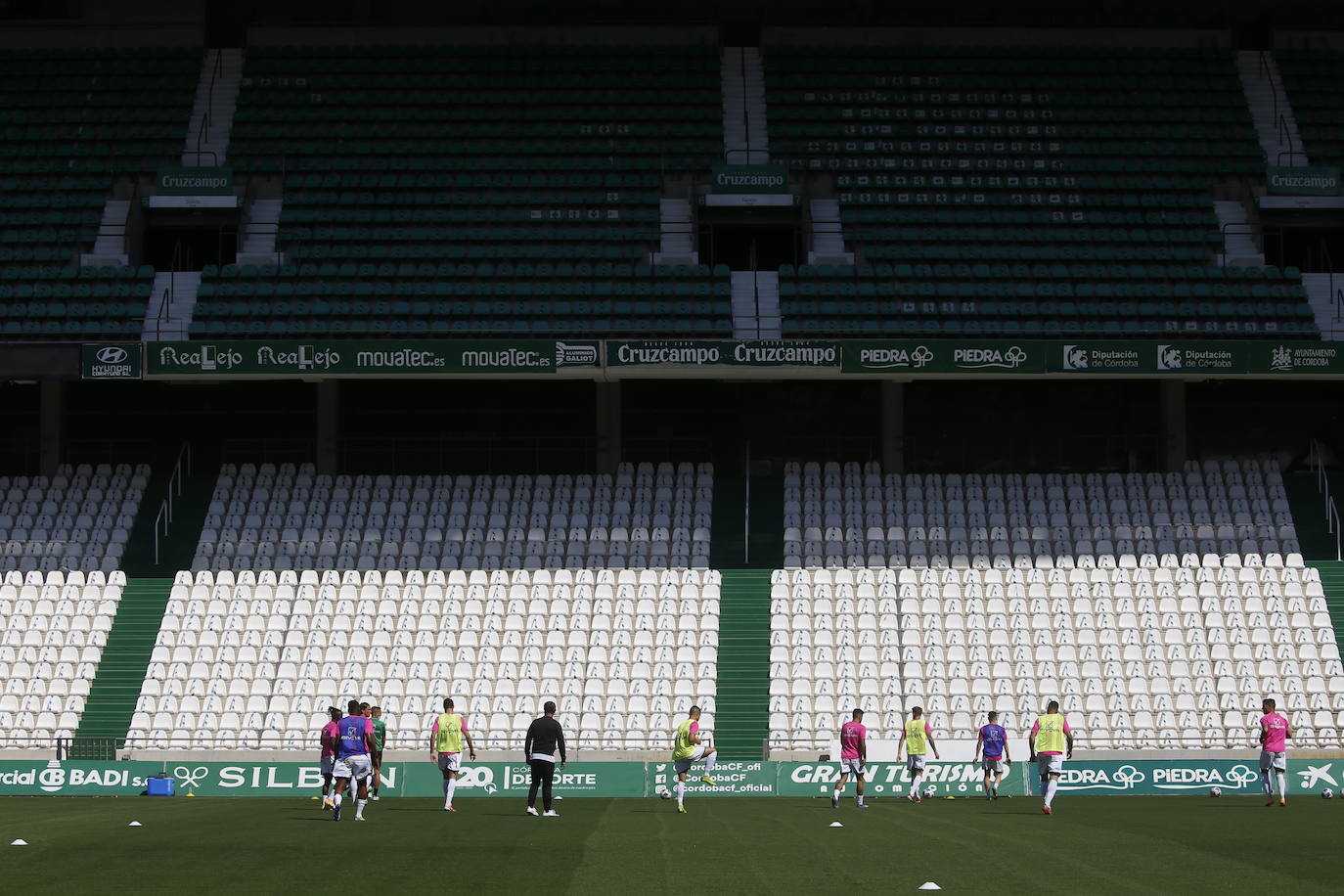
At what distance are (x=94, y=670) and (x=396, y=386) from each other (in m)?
10.1

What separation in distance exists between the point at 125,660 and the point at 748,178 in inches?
702

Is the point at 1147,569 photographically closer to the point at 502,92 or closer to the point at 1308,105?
the point at 1308,105

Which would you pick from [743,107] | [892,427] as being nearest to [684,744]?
[892,427]

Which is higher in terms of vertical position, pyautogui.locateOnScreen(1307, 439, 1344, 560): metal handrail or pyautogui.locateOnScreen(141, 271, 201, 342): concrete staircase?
pyautogui.locateOnScreen(141, 271, 201, 342): concrete staircase

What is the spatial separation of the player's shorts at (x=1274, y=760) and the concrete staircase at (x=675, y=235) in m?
19.0

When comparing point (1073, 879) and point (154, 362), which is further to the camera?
point (154, 362)

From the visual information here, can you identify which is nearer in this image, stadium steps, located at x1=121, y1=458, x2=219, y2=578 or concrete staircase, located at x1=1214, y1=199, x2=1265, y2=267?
stadium steps, located at x1=121, y1=458, x2=219, y2=578

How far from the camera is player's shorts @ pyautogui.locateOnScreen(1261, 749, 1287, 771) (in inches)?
950

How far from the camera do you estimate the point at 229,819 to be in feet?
67.7

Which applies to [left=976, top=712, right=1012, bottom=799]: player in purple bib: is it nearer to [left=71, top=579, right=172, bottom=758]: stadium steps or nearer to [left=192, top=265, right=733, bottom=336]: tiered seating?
[left=192, top=265, right=733, bottom=336]: tiered seating

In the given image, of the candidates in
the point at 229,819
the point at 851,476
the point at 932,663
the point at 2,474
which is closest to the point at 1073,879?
the point at 229,819

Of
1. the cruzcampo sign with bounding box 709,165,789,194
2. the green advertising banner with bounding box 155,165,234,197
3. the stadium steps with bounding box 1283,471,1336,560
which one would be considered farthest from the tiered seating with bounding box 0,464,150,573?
the stadium steps with bounding box 1283,471,1336,560

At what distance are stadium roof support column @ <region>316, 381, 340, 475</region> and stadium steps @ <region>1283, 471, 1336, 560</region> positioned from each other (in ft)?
67.8

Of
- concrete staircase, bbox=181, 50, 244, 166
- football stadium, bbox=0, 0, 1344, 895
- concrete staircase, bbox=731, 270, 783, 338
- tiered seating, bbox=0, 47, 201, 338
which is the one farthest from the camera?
concrete staircase, bbox=181, 50, 244, 166
